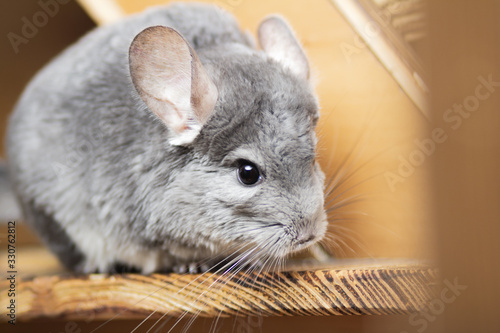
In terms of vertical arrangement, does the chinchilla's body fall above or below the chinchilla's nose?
above

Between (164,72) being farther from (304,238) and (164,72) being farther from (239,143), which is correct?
(304,238)

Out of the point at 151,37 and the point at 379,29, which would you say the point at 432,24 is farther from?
the point at 151,37

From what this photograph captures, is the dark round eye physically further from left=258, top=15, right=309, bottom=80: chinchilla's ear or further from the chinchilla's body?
left=258, top=15, right=309, bottom=80: chinchilla's ear

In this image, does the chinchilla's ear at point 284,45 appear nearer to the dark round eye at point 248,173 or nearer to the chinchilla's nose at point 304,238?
the dark round eye at point 248,173

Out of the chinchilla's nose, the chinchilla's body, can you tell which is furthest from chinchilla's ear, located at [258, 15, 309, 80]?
the chinchilla's nose

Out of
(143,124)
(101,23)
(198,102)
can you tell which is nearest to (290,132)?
(198,102)

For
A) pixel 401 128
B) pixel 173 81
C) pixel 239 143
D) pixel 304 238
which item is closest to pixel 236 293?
pixel 304 238

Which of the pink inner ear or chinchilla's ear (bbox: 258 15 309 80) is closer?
the pink inner ear
